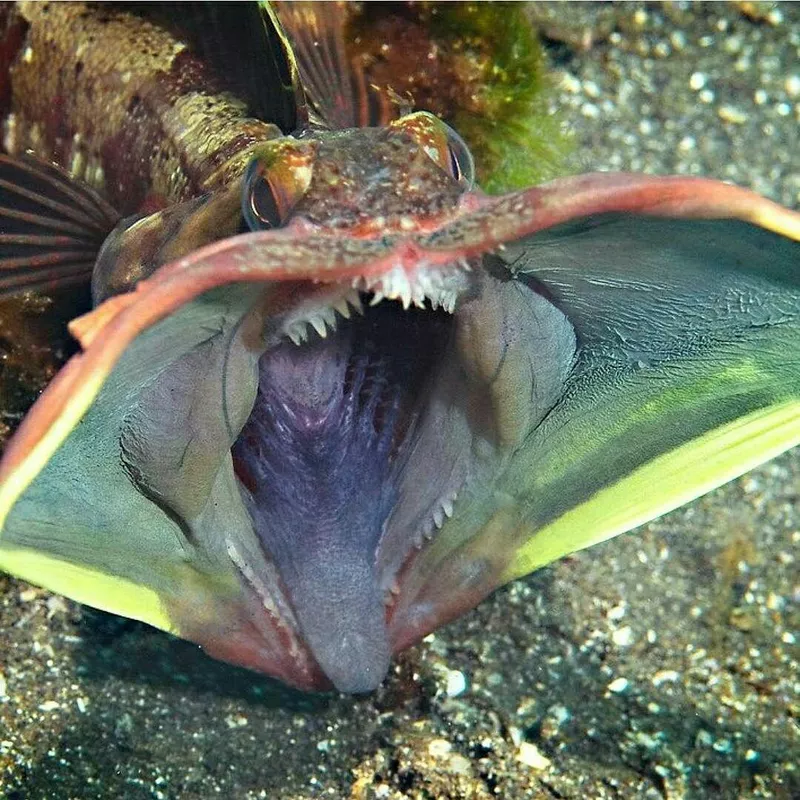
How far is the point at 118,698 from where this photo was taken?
2666 millimetres

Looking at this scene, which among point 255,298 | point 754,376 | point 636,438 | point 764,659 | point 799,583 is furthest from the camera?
point 799,583

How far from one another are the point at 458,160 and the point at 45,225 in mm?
1477

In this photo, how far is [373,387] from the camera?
2139mm

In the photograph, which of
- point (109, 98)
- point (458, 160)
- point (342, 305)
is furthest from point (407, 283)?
point (109, 98)

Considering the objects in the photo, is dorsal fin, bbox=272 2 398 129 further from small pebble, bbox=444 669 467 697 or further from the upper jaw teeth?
small pebble, bbox=444 669 467 697

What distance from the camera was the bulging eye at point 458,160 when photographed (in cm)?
191

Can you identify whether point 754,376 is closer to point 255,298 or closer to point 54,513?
point 255,298

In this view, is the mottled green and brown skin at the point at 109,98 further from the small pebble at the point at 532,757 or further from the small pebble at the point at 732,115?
the small pebble at the point at 732,115

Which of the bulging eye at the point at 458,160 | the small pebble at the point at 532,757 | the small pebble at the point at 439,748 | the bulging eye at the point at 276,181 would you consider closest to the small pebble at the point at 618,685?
the small pebble at the point at 532,757

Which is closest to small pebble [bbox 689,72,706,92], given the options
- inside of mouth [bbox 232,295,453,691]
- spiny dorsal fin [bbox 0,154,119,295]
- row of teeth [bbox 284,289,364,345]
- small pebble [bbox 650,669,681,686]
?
small pebble [bbox 650,669,681,686]

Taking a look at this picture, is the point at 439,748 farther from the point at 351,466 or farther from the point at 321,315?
the point at 321,315

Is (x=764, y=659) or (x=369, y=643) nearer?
(x=369, y=643)

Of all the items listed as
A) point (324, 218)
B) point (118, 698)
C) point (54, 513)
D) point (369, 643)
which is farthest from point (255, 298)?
point (118, 698)

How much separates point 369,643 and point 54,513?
2.53ft
